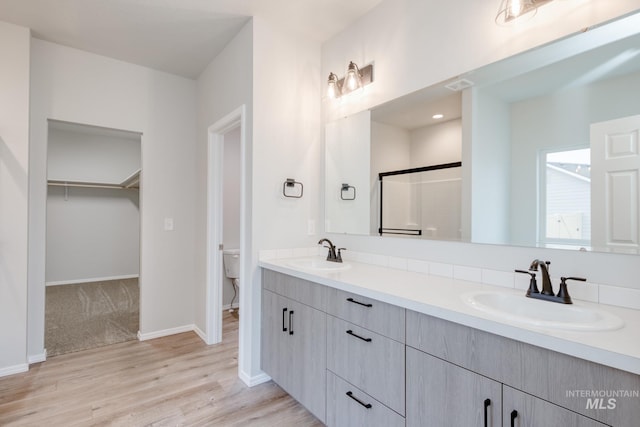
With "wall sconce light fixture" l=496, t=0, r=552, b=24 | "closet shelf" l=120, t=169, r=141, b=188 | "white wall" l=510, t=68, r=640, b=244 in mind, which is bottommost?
"white wall" l=510, t=68, r=640, b=244

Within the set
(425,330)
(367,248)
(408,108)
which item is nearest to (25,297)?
(367,248)

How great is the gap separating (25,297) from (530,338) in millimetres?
3251

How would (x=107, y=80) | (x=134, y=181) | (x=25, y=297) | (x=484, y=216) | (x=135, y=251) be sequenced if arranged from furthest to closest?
(x=135, y=251), (x=134, y=181), (x=107, y=80), (x=25, y=297), (x=484, y=216)

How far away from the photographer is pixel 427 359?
3.92 feet

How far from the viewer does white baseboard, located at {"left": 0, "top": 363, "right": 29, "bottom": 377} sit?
2336 mm

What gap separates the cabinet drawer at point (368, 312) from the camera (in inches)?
51.8

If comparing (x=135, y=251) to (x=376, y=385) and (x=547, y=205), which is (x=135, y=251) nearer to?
(x=376, y=385)

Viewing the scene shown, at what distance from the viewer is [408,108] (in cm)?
196

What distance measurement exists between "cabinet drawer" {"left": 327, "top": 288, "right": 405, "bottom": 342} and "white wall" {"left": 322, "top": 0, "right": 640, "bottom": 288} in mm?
572

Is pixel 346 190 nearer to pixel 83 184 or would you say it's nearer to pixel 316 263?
pixel 316 263

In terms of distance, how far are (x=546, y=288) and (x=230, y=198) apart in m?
3.39

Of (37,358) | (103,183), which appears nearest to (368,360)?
(37,358)

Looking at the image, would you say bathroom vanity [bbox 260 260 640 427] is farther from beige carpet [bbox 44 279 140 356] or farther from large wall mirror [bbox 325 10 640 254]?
beige carpet [bbox 44 279 140 356]

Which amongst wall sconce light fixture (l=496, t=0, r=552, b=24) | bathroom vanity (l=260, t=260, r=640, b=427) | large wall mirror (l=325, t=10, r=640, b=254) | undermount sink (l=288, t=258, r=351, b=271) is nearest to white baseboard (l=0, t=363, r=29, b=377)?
bathroom vanity (l=260, t=260, r=640, b=427)
